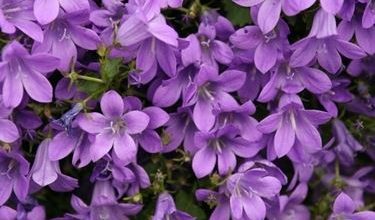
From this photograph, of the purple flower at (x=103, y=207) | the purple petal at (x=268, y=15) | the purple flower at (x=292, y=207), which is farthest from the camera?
the purple flower at (x=292, y=207)

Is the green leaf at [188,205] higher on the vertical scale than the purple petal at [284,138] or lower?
lower

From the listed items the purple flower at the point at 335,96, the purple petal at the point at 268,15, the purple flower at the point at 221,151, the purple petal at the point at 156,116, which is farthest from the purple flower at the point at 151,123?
the purple flower at the point at 335,96

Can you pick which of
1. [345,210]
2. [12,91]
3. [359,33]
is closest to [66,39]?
[12,91]

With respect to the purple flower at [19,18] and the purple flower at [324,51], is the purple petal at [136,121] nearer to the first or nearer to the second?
the purple flower at [19,18]

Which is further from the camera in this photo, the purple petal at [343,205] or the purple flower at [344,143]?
the purple flower at [344,143]

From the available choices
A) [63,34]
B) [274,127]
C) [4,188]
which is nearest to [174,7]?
[63,34]
